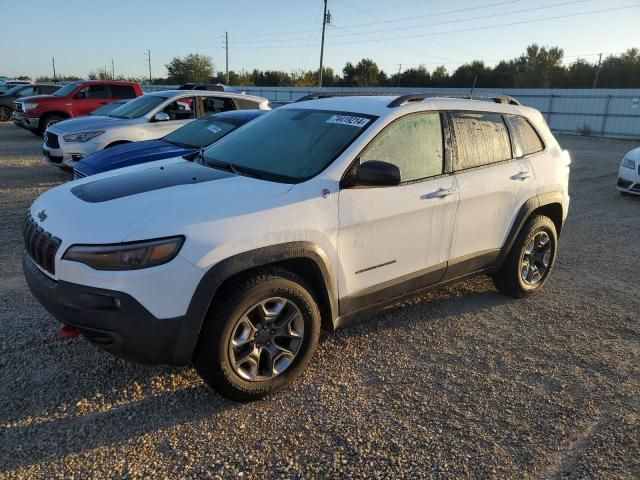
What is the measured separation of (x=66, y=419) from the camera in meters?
2.84

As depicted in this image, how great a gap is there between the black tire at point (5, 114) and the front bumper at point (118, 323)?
24268 millimetres

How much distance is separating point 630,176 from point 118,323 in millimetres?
Result: 9565

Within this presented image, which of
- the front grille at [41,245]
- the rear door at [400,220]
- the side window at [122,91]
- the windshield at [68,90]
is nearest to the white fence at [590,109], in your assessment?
the side window at [122,91]

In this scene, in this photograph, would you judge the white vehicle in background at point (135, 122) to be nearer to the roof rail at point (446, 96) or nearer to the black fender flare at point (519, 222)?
the roof rail at point (446, 96)

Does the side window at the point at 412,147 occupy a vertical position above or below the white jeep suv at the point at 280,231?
above

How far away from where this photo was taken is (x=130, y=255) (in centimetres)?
257

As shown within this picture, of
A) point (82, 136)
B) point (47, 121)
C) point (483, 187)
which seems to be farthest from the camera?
point (47, 121)

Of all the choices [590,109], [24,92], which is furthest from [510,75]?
[24,92]

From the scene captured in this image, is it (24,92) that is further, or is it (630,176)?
(24,92)

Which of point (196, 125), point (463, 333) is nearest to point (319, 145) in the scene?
point (463, 333)

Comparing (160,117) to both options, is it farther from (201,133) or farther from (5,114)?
(5,114)

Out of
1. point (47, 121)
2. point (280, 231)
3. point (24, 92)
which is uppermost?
point (24, 92)

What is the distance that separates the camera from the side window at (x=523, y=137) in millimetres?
4473

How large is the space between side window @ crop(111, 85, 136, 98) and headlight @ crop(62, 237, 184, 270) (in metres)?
14.7
